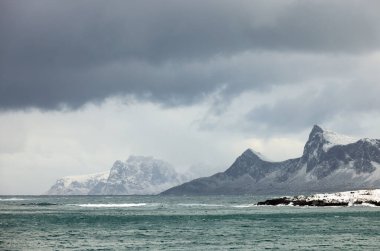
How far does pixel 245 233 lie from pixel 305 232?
32.4 feet

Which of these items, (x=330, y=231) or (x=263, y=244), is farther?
(x=330, y=231)

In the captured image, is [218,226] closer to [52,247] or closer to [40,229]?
[40,229]

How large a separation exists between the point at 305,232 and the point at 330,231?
15.2 ft

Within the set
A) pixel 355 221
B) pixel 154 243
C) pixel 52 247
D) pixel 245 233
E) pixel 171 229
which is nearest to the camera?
pixel 52 247

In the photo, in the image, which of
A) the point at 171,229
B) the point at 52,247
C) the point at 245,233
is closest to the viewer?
the point at 52,247

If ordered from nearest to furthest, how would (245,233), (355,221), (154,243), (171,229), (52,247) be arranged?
(52,247) < (154,243) < (245,233) < (171,229) < (355,221)

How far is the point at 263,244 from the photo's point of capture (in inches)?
3647

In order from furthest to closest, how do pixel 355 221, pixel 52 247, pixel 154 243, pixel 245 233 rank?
pixel 355 221
pixel 245 233
pixel 154 243
pixel 52 247

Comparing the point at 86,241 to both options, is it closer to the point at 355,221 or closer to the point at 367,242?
the point at 367,242

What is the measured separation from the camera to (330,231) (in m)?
112

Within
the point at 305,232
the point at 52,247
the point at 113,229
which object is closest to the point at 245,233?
the point at 305,232

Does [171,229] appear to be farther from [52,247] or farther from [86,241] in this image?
[52,247]

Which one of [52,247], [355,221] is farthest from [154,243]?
[355,221]

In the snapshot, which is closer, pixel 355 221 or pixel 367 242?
pixel 367 242
